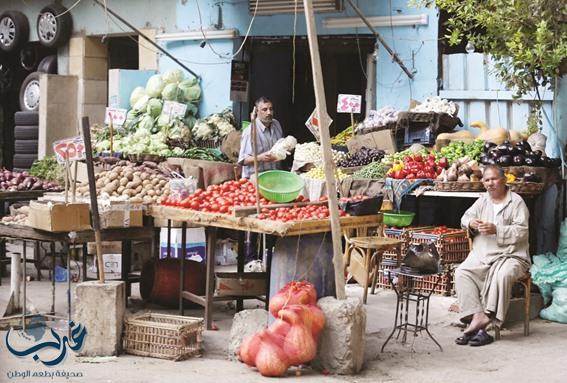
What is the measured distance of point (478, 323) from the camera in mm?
8172

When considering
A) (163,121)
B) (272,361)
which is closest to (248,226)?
(272,361)

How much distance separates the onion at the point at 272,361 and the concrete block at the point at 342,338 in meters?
0.35

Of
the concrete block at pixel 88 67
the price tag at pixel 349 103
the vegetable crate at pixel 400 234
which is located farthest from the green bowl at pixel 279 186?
the concrete block at pixel 88 67

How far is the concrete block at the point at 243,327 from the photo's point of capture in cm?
742

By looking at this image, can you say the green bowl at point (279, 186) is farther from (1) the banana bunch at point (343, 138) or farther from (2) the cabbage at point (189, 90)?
(2) the cabbage at point (189, 90)

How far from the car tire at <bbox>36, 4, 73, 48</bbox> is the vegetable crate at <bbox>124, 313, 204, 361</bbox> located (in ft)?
34.9

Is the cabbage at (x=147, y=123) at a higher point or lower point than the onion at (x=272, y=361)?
higher

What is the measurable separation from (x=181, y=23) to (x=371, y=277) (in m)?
6.73

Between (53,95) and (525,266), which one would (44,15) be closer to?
(53,95)

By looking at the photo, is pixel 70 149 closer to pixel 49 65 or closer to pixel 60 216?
pixel 60 216

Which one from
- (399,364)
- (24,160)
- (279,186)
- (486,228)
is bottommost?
(399,364)

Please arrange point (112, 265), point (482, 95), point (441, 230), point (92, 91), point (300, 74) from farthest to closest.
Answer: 1. point (92, 91)
2. point (300, 74)
3. point (482, 95)
4. point (112, 265)
5. point (441, 230)

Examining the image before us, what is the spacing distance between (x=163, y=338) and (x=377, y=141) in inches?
210

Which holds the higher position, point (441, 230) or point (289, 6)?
point (289, 6)
